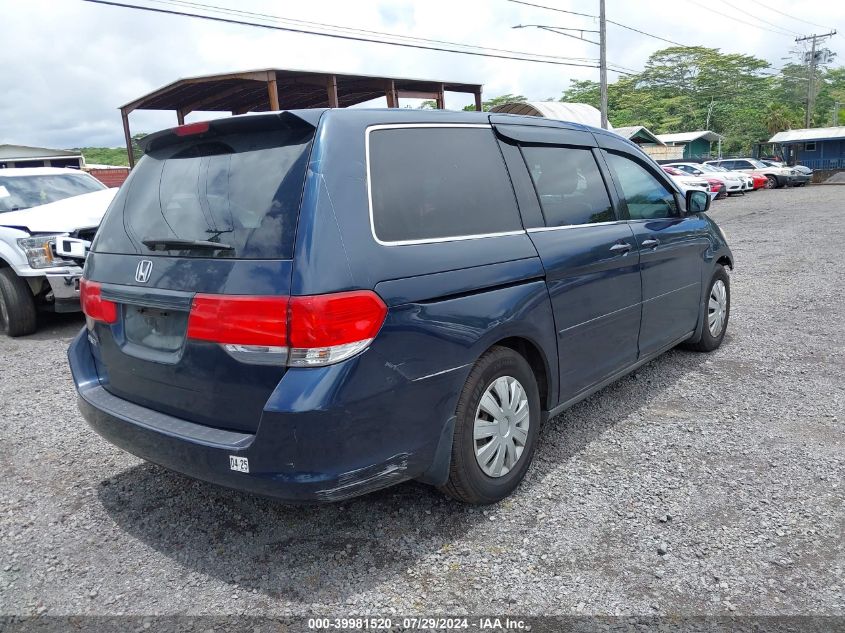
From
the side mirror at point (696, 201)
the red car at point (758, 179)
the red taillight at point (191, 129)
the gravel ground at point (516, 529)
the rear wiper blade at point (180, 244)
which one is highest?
the red taillight at point (191, 129)

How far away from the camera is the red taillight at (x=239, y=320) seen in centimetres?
232

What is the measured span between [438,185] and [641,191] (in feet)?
6.80

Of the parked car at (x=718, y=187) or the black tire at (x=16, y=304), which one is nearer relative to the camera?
the black tire at (x=16, y=304)

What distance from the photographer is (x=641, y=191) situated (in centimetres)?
438

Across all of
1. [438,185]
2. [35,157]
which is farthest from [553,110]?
[35,157]

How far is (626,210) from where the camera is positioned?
4109mm

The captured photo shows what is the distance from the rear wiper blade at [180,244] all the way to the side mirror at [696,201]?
3.61 metres

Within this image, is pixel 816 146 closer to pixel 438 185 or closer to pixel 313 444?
pixel 438 185

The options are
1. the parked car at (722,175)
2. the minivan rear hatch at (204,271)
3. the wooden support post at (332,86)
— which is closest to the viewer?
the minivan rear hatch at (204,271)

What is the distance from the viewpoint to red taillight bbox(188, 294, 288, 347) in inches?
91.3

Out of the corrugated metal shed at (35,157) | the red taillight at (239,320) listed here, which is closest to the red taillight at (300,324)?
the red taillight at (239,320)

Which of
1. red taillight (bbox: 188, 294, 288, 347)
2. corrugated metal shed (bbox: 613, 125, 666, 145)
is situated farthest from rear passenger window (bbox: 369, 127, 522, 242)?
corrugated metal shed (bbox: 613, 125, 666, 145)

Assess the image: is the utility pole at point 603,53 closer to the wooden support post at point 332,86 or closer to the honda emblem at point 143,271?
the wooden support post at point 332,86

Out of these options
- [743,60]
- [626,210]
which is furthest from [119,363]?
[743,60]
